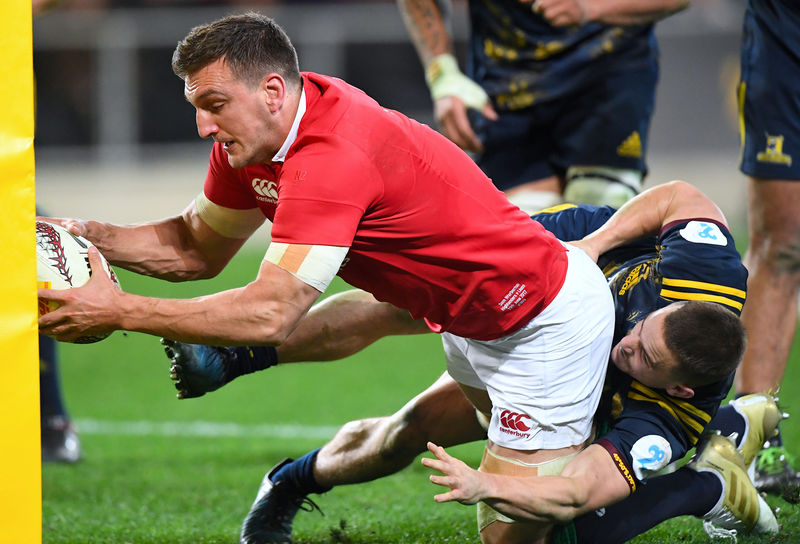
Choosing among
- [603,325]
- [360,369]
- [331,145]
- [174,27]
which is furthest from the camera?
[174,27]

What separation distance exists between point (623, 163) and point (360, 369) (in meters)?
3.26

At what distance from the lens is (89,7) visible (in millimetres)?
14453

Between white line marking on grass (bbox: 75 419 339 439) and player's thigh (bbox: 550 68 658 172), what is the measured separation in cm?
206

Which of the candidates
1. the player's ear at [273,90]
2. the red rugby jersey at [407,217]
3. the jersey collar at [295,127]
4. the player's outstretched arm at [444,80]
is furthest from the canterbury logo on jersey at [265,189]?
the player's outstretched arm at [444,80]

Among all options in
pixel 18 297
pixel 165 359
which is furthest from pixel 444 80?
pixel 165 359

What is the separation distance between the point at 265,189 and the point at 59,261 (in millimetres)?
664

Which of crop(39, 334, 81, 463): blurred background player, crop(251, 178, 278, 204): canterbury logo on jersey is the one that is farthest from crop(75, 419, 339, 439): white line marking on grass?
crop(251, 178, 278, 204): canterbury logo on jersey

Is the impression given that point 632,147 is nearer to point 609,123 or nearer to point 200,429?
point 609,123

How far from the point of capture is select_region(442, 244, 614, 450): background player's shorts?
10.4ft

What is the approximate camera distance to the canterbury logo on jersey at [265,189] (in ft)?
10.1

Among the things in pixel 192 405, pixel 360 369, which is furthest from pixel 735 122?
pixel 192 405

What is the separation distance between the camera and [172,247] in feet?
11.6

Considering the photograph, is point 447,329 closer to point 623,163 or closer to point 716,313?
point 716,313

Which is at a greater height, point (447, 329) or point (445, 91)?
point (445, 91)
